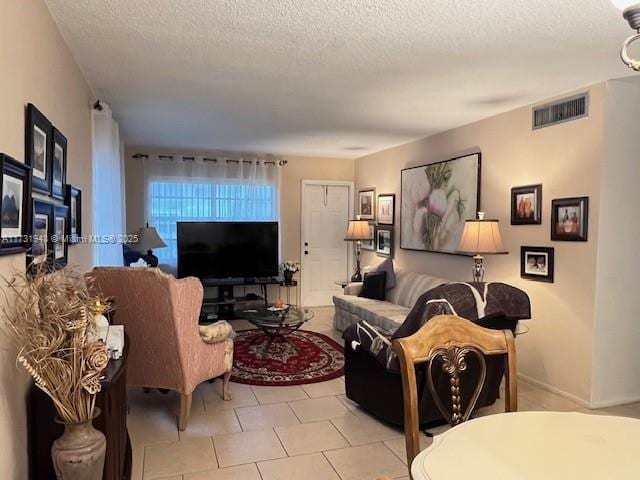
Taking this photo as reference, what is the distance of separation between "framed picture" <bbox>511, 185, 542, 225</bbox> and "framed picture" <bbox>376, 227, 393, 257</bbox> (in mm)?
Result: 2368

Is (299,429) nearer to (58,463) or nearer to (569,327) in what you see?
(58,463)

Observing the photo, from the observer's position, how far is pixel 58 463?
1.57 metres

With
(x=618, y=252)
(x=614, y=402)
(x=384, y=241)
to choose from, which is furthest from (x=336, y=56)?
(x=384, y=241)

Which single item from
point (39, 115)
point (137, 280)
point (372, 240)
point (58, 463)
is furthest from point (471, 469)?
point (372, 240)

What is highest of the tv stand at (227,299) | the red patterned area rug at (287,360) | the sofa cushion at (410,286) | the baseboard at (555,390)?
the sofa cushion at (410,286)

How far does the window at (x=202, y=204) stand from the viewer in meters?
6.52

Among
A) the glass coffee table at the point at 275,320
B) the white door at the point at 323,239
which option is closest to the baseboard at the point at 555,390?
the glass coffee table at the point at 275,320

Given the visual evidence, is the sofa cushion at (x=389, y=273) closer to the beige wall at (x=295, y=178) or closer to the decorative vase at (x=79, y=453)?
the beige wall at (x=295, y=178)

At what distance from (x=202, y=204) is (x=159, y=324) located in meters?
3.93

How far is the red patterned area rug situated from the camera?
407 cm

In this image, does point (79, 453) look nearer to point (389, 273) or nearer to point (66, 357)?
point (66, 357)

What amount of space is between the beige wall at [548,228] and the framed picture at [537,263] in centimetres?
5

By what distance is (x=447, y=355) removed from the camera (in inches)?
64.9

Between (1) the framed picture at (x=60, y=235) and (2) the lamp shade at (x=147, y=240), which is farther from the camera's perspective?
(2) the lamp shade at (x=147, y=240)
